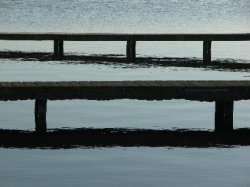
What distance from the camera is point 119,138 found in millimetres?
17234

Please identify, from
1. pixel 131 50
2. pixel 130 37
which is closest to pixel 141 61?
pixel 131 50

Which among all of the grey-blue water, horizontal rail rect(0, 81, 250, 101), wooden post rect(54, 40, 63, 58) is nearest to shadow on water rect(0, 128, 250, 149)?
the grey-blue water

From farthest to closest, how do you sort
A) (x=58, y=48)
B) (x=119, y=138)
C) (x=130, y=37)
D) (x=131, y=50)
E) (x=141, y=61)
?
1. (x=58, y=48)
2. (x=131, y=50)
3. (x=141, y=61)
4. (x=130, y=37)
5. (x=119, y=138)

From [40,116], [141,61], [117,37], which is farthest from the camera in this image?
[141,61]

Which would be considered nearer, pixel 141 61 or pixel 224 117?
pixel 224 117

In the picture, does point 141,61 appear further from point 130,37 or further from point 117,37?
point 117,37

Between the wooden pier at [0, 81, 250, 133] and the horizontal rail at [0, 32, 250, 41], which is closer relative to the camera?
the wooden pier at [0, 81, 250, 133]

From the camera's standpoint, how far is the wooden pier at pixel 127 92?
17.8 metres

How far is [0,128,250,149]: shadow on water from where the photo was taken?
656 inches

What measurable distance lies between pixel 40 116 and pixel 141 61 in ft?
60.5

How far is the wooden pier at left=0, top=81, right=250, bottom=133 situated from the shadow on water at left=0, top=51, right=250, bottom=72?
14264 millimetres

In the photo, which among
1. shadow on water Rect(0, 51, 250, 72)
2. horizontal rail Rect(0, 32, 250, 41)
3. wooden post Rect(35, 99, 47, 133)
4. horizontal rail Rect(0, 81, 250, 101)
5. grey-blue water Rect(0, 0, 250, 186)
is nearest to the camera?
grey-blue water Rect(0, 0, 250, 186)

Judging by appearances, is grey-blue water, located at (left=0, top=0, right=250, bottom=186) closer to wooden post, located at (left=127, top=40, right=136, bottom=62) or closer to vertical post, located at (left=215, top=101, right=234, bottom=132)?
vertical post, located at (left=215, top=101, right=234, bottom=132)

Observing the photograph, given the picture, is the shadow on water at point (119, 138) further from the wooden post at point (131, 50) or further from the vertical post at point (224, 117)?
the wooden post at point (131, 50)
